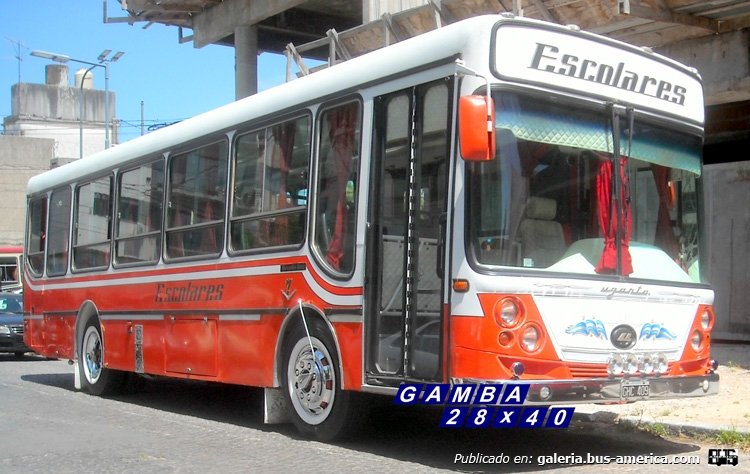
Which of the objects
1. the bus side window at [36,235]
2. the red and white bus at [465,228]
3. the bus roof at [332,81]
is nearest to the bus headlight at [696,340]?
the red and white bus at [465,228]

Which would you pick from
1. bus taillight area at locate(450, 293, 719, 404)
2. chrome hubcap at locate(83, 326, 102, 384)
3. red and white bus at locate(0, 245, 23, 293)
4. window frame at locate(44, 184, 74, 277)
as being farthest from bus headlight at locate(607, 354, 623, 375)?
red and white bus at locate(0, 245, 23, 293)

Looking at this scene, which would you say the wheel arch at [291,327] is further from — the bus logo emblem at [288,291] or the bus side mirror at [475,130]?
the bus side mirror at [475,130]

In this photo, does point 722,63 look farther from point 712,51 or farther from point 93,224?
point 93,224

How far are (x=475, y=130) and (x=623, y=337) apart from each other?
1937 millimetres

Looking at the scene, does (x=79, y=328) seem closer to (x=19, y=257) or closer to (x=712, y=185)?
(x=712, y=185)

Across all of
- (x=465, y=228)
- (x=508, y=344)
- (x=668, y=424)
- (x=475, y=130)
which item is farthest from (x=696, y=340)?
(x=475, y=130)

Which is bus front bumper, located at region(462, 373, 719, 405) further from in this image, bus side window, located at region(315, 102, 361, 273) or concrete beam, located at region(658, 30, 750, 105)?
concrete beam, located at region(658, 30, 750, 105)

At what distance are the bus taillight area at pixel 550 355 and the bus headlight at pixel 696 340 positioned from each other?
0.58 metres

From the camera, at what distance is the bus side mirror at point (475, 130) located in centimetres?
654

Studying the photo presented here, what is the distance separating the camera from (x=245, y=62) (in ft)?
97.3

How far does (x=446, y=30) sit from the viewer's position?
736 cm

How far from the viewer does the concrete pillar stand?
2958cm

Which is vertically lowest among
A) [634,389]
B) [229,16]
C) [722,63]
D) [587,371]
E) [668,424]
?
[668,424]

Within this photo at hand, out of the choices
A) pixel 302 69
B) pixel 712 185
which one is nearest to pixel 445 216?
pixel 712 185
